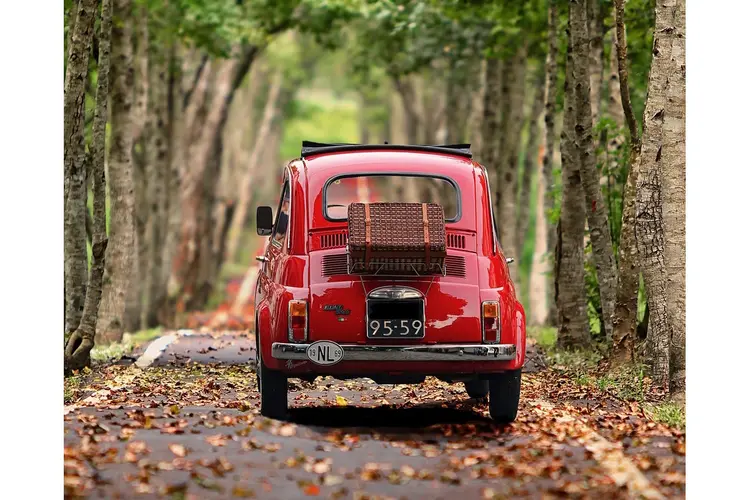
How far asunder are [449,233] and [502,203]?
13462mm

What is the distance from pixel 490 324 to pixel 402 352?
30.9 inches

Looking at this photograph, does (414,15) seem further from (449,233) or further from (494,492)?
(494,492)

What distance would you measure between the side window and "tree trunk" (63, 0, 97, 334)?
3403 mm

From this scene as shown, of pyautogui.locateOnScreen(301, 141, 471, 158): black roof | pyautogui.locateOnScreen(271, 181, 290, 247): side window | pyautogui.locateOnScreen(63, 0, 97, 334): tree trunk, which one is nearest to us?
pyautogui.locateOnScreen(271, 181, 290, 247): side window

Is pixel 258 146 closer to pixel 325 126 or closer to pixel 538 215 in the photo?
pixel 538 215

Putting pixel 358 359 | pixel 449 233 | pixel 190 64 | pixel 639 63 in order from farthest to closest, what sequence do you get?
pixel 190 64
pixel 639 63
pixel 449 233
pixel 358 359

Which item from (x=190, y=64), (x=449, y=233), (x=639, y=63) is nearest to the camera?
(x=449, y=233)

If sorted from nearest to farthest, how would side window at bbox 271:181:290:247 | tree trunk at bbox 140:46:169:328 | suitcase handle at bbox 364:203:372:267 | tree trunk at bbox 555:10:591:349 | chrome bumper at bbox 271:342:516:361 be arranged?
suitcase handle at bbox 364:203:372:267 → chrome bumper at bbox 271:342:516:361 → side window at bbox 271:181:290:247 → tree trunk at bbox 555:10:591:349 → tree trunk at bbox 140:46:169:328

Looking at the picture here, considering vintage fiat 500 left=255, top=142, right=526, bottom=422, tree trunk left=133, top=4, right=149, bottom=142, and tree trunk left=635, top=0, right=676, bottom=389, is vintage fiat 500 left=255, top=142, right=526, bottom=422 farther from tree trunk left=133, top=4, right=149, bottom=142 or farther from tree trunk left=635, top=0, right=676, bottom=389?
tree trunk left=133, top=4, right=149, bottom=142

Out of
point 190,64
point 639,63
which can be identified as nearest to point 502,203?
point 639,63

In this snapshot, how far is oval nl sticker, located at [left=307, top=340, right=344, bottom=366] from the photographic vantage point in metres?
10.6

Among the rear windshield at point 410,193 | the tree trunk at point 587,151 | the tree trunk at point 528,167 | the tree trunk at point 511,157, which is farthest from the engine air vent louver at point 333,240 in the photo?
the tree trunk at point 528,167

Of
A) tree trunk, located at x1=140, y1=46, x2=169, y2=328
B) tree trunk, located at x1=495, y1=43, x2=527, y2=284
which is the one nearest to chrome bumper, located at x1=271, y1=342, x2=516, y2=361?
tree trunk, located at x1=495, y1=43, x2=527, y2=284

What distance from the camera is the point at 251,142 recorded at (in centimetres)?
5603
